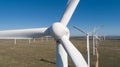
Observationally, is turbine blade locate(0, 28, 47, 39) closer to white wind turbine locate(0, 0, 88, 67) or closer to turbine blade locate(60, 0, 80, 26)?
white wind turbine locate(0, 0, 88, 67)

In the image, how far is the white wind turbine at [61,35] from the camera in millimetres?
7717

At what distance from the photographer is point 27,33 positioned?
9.67m

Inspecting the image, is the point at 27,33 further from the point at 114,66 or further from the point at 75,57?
the point at 114,66

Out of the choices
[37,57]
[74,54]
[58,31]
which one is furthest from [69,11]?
[37,57]

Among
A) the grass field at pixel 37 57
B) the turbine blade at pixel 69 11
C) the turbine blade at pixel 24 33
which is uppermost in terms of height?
the turbine blade at pixel 69 11

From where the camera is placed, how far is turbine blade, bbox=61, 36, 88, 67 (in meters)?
7.07

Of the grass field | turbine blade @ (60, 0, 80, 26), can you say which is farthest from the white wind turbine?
the grass field

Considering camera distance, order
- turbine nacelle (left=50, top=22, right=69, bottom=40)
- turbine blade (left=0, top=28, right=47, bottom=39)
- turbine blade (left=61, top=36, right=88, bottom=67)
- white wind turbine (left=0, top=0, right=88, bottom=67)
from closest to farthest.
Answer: turbine blade (left=61, top=36, right=88, bottom=67) < white wind turbine (left=0, top=0, right=88, bottom=67) < turbine nacelle (left=50, top=22, right=69, bottom=40) < turbine blade (left=0, top=28, right=47, bottom=39)

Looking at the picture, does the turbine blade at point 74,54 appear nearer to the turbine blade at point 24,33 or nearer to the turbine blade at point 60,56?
the turbine blade at point 60,56

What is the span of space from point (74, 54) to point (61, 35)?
0.91m

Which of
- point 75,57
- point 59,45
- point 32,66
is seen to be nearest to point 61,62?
point 59,45

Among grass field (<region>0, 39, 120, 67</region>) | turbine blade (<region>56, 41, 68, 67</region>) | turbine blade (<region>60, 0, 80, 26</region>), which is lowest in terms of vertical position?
grass field (<region>0, 39, 120, 67</region>)

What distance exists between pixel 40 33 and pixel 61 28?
1.52 m

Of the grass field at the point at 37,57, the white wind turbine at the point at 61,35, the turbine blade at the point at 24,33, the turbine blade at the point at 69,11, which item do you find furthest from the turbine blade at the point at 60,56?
the grass field at the point at 37,57
